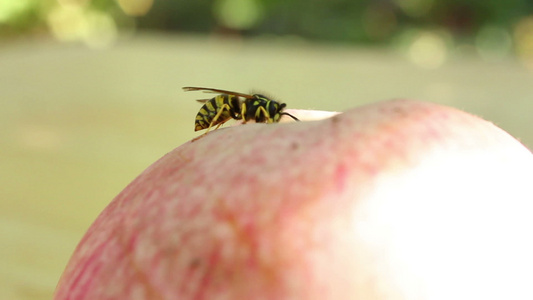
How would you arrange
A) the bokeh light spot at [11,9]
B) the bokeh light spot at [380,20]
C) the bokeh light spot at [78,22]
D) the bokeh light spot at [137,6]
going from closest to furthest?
1. the bokeh light spot at [11,9]
2. the bokeh light spot at [78,22]
3. the bokeh light spot at [380,20]
4. the bokeh light spot at [137,6]

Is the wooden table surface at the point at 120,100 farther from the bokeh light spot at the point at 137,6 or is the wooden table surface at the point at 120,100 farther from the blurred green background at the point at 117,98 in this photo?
the bokeh light spot at the point at 137,6

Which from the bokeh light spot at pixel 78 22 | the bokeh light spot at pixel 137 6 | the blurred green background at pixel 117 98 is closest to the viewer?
the blurred green background at pixel 117 98

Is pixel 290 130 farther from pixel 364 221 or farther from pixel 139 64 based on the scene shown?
pixel 139 64

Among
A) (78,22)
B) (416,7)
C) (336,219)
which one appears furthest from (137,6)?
(336,219)

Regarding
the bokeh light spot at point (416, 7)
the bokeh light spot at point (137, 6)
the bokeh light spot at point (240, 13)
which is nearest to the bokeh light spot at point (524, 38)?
the bokeh light spot at point (416, 7)

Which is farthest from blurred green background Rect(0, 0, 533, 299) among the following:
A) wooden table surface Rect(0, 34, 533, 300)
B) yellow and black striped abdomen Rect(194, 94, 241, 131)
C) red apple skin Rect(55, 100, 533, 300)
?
red apple skin Rect(55, 100, 533, 300)

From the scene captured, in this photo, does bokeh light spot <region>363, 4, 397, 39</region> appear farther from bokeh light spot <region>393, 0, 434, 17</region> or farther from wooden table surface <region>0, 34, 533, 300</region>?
wooden table surface <region>0, 34, 533, 300</region>

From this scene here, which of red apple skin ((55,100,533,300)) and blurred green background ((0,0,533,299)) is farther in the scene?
blurred green background ((0,0,533,299))
